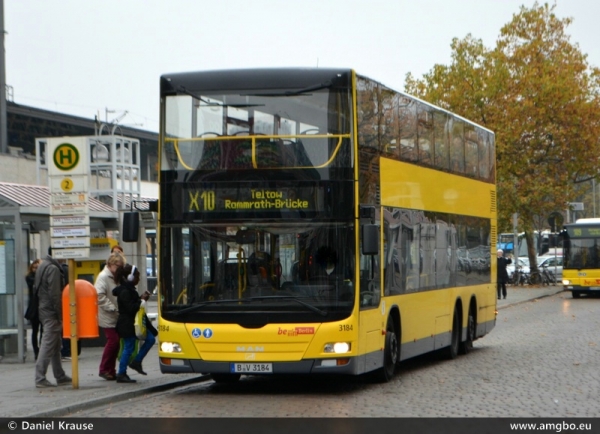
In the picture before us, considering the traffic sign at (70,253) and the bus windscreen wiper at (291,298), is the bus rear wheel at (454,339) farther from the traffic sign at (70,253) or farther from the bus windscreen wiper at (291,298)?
the traffic sign at (70,253)

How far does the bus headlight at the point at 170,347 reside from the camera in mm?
14172

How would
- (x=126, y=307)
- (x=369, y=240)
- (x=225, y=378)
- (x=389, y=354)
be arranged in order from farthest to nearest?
1. (x=225, y=378)
2. (x=389, y=354)
3. (x=126, y=307)
4. (x=369, y=240)

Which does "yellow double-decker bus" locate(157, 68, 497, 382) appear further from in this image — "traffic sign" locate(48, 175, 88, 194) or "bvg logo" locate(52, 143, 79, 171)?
"bvg logo" locate(52, 143, 79, 171)

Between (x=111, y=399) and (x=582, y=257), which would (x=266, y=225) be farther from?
(x=582, y=257)

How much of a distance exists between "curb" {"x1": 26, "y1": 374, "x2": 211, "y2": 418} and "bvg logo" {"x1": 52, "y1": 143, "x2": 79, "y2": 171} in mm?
2843

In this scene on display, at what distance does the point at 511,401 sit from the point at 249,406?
2.82 metres

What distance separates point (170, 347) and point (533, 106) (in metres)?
41.3

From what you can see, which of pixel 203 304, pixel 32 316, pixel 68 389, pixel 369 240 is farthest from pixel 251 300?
pixel 32 316

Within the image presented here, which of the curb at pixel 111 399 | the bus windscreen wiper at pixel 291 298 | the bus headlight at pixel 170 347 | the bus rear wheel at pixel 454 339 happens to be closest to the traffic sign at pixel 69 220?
the bus headlight at pixel 170 347

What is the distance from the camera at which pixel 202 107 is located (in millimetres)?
14227

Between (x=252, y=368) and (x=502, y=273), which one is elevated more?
(x=502, y=273)

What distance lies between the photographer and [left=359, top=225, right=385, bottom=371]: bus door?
14.1 meters

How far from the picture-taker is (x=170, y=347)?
→ 14211 mm

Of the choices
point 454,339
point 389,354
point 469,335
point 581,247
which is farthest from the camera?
point 581,247
